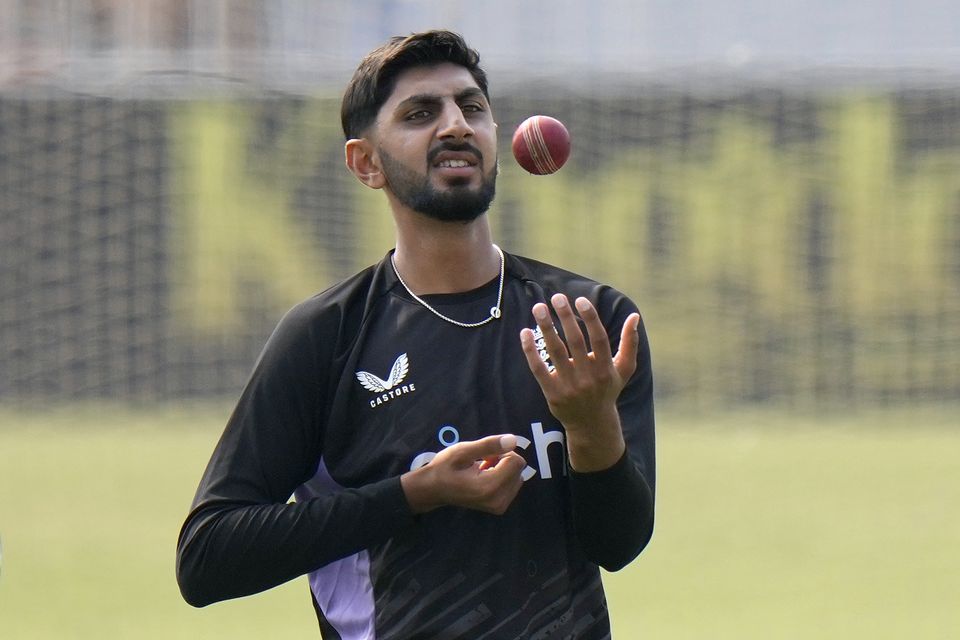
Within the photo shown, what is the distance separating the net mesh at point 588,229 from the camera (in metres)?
14.5

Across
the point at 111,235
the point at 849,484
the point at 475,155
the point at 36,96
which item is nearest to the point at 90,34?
the point at 36,96

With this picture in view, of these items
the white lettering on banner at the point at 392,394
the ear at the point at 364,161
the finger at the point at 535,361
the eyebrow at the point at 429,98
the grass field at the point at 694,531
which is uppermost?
the eyebrow at the point at 429,98

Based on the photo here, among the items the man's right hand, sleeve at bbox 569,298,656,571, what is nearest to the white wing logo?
the man's right hand

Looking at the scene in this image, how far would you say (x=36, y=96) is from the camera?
14.7 metres

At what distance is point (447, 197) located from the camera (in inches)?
136

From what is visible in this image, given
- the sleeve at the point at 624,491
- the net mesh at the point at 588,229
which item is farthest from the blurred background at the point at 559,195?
the sleeve at the point at 624,491

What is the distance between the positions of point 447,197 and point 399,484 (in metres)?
0.64

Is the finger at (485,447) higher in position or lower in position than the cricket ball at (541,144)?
lower

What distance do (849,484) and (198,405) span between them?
599 cm

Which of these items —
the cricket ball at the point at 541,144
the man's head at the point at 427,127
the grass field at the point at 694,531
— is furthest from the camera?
the grass field at the point at 694,531

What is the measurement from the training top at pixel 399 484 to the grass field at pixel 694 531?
13.4ft

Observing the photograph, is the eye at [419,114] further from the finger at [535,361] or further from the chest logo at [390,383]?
the finger at [535,361]

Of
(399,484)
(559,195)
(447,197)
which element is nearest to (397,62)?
(447,197)

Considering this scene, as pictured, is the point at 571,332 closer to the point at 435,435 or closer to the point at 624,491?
the point at 624,491
